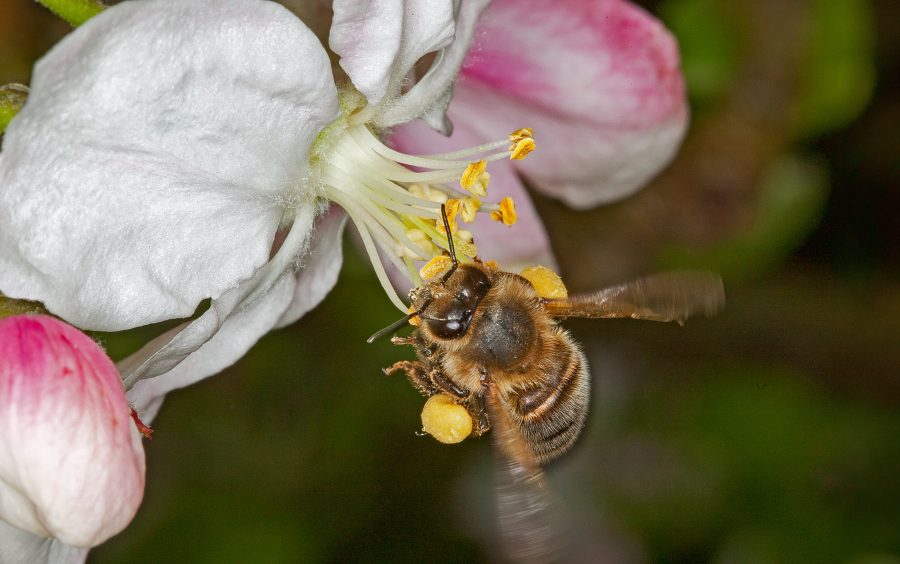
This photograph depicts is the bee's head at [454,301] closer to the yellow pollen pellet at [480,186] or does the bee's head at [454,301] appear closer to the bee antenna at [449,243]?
the bee antenna at [449,243]

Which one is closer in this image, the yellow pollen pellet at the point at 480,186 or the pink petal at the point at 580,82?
the yellow pollen pellet at the point at 480,186

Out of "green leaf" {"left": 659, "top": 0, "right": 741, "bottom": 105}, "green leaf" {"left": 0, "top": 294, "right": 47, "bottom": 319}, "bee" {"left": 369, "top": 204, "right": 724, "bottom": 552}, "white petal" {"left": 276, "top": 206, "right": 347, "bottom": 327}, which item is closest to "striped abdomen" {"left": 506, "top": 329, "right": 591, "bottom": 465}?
"bee" {"left": 369, "top": 204, "right": 724, "bottom": 552}

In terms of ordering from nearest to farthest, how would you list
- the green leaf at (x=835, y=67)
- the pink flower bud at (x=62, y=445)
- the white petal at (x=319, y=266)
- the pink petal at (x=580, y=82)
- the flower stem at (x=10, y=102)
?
the pink flower bud at (x=62, y=445) → the flower stem at (x=10, y=102) → the white petal at (x=319, y=266) → the pink petal at (x=580, y=82) → the green leaf at (x=835, y=67)

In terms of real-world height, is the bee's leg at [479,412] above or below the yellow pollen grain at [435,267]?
below

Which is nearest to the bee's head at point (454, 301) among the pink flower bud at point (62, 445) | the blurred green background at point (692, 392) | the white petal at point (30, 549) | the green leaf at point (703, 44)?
the pink flower bud at point (62, 445)

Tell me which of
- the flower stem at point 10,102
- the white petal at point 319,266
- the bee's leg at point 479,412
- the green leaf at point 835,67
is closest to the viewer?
the flower stem at point 10,102

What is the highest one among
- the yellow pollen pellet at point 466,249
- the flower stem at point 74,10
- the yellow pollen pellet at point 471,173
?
the flower stem at point 74,10

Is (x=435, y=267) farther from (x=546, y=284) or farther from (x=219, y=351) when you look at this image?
(x=219, y=351)
